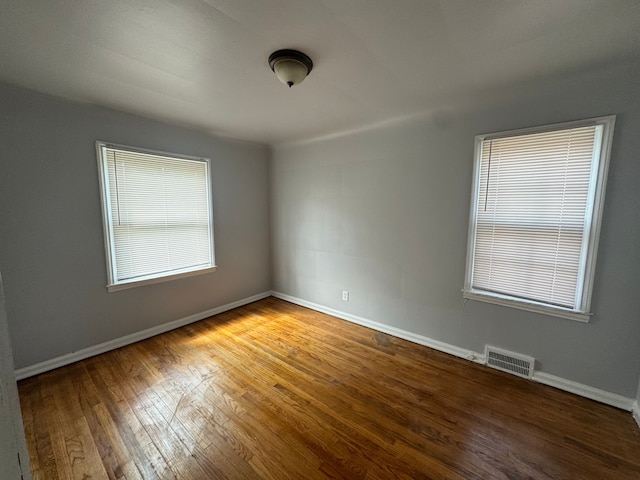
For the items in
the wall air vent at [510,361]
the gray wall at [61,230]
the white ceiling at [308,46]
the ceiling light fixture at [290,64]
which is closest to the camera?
the white ceiling at [308,46]

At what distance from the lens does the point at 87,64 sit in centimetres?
173

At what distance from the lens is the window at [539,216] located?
6.20ft

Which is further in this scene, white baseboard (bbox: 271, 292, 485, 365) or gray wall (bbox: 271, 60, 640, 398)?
white baseboard (bbox: 271, 292, 485, 365)

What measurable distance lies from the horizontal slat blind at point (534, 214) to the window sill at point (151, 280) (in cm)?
311

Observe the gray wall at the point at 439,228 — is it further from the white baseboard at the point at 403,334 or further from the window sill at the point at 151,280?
the window sill at the point at 151,280

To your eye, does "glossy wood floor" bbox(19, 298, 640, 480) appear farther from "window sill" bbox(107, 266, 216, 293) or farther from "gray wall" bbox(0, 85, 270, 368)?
"window sill" bbox(107, 266, 216, 293)

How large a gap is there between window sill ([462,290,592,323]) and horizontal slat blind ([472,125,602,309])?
0.20 feet

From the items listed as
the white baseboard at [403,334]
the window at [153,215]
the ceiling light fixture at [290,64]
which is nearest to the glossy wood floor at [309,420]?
the white baseboard at [403,334]

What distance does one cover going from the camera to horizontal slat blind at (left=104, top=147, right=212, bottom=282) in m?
2.60

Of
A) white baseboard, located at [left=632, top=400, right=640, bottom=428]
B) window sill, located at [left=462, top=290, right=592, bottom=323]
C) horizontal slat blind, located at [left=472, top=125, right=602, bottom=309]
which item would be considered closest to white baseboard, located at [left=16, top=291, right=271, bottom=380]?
window sill, located at [left=462, top=290, right=592, bottom=323]

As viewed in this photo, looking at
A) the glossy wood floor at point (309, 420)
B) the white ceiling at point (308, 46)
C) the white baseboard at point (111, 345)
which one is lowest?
the glossy wood floor at point (309, 420)

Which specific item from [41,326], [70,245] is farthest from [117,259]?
[41,326]

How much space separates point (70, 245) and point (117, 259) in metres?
0.38

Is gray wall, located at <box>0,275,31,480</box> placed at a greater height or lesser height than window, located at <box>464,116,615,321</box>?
lesser
